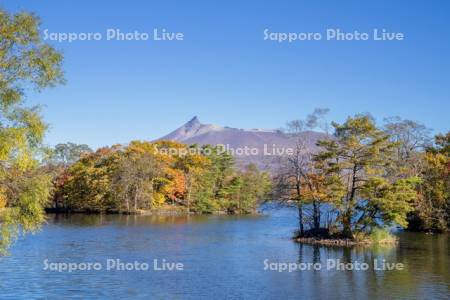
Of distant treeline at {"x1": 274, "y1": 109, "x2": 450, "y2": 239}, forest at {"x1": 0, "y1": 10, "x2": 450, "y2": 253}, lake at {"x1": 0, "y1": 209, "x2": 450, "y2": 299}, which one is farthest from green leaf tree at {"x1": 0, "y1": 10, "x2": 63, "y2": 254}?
distant treeline at {"x1": 274, "y1": 109, "x2": 450, "y2": 239}

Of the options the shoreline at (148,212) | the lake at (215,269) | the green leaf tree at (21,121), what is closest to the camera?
the green leaf tree at (21,121)

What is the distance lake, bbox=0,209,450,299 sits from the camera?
25.1m

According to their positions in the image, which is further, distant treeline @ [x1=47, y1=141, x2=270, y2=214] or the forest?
distant treeline @ [x1=47, y1=141, x2=270, y2=214]

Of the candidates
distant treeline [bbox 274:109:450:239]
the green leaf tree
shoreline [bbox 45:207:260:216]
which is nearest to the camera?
the green leaf tree

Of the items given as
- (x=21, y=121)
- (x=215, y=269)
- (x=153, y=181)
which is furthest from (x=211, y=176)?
(x=21, y=121)

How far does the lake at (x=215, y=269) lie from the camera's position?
2509 cm

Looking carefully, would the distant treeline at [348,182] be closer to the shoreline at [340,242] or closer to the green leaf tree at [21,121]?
the shoreline at [340,242]

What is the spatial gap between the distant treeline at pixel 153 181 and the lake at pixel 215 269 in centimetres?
3153

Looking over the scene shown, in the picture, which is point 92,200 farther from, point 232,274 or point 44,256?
point 232,274

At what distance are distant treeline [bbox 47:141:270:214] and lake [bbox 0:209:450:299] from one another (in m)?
31.5

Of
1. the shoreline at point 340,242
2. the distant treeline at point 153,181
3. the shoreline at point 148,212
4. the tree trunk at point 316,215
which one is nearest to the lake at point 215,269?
the shoreline at point 340,242

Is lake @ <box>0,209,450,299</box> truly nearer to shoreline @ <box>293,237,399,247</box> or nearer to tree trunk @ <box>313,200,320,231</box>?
shoreline @ <box>293,237,399,247</box>

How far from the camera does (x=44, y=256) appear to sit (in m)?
34.9

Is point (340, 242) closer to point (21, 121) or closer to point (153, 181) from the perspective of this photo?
point (21, 121)
